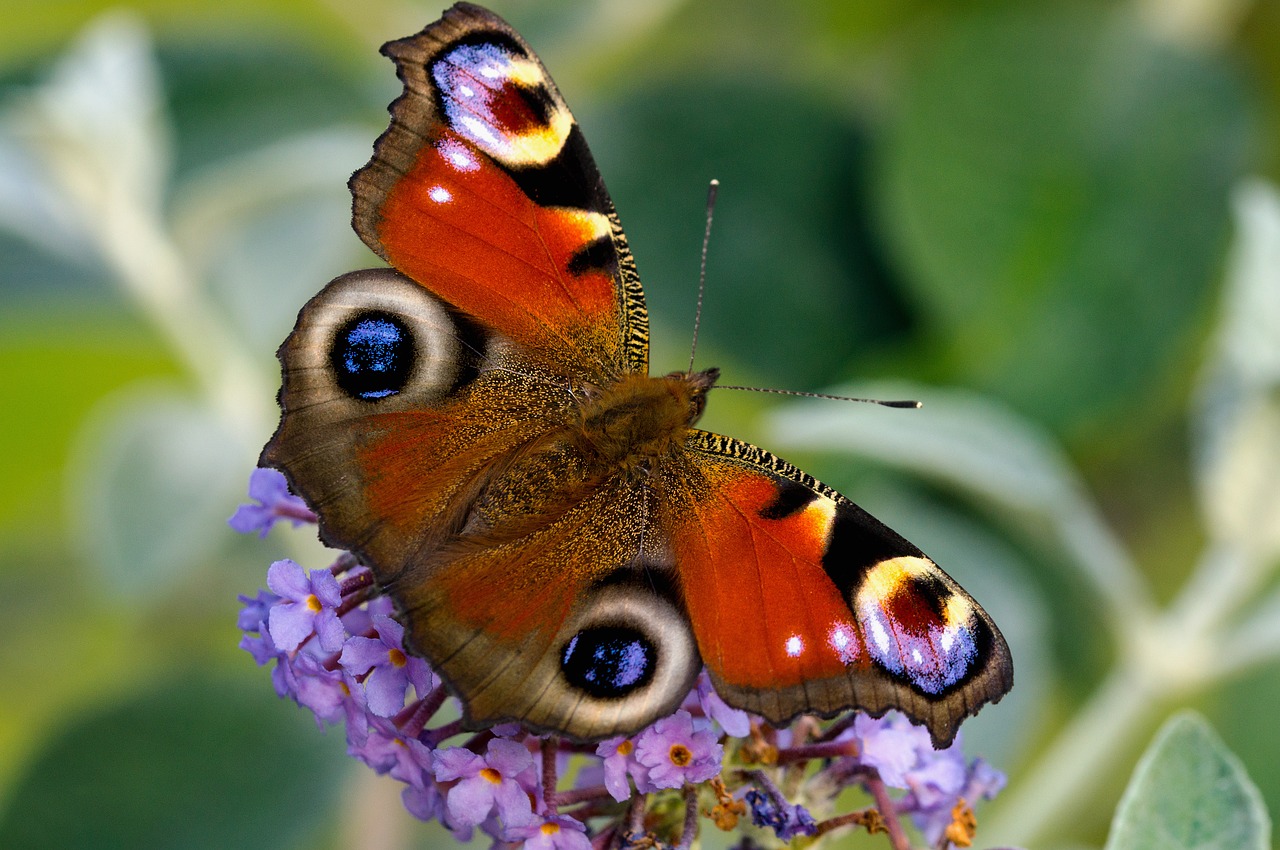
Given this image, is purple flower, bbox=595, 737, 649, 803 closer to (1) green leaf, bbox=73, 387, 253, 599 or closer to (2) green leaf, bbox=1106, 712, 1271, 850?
(2) green leaf, bbox=1106, 712, 1271, 850

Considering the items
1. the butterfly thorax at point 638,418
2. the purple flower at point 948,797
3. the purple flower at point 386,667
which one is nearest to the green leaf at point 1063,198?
the butterfly thorax at point 638,418

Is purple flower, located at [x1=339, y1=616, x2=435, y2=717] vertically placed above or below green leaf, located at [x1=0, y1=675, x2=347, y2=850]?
above

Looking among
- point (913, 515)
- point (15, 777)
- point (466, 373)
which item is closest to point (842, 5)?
point (913, 515)

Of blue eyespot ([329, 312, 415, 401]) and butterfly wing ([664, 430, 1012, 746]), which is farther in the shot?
blue eyespot ([329, 312, 415, 401])

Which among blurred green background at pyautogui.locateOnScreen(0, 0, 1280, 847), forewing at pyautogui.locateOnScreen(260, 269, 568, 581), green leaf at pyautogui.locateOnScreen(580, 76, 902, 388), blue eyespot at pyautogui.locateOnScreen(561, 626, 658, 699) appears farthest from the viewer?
green leaf at pyautogui.locateOnScreen(580, 76, 902, 388)

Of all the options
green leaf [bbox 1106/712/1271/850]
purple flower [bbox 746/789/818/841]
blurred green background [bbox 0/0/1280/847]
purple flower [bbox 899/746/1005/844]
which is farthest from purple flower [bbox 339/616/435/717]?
blurred green background [bbox 0/0/1280/847]

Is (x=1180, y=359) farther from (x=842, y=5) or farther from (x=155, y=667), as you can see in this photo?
(x=155, y=667)

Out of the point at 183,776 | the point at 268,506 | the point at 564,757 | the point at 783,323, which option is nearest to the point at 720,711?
the point at 564,757
